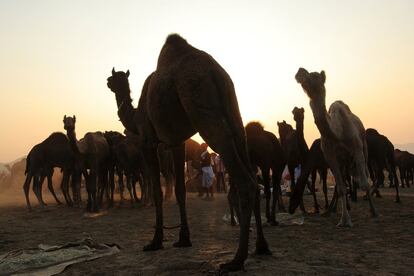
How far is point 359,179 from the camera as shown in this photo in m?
9.12

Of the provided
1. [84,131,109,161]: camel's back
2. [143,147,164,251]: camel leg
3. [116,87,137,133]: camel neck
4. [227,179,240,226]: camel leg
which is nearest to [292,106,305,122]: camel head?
[227,179,240,226]: camel leg

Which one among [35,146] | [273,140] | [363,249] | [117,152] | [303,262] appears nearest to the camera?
[303,262]

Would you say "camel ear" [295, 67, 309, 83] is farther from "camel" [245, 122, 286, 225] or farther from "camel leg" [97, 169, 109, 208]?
"camel leg" [97, 169, 109, 208]

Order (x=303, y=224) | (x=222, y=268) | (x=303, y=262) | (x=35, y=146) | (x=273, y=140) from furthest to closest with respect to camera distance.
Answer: (x=35, y=146)
(x=273, y=140)
(x=303, y=224)
(x=303, y=262)
(x=222, y=268)

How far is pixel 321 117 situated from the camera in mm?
8578

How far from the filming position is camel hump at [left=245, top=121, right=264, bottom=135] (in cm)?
→ 899

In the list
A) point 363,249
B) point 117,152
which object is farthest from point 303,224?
point 117,152

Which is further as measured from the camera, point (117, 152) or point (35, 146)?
point (35, 146)

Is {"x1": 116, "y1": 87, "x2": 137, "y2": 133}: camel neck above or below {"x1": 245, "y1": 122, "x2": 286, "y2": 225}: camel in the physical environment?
above

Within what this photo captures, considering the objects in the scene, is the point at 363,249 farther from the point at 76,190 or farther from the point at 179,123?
the point at 76,190

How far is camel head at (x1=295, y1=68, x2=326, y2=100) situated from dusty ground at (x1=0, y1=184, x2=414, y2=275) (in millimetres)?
2637

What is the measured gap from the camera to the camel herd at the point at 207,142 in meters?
5.02

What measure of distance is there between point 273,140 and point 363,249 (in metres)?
3.92

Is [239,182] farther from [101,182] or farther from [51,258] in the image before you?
[101,182]
